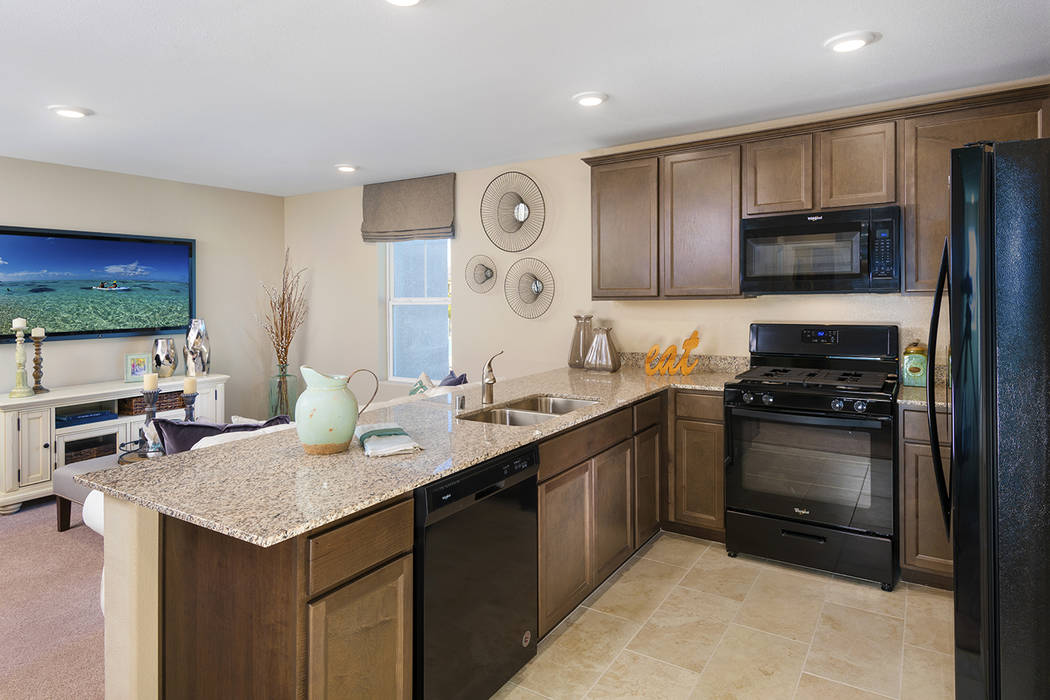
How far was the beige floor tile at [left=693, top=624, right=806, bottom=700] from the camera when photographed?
6.86 ft

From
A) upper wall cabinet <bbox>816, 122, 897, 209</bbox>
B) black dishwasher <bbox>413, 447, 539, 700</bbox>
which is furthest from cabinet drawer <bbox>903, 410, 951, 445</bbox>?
black dishwasher <bbox>413, 447, 539, 700</bbox>

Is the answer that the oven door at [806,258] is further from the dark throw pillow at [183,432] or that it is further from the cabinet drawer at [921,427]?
the dark throw pillow at [183,432]

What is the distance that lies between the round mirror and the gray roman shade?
0.58 metres

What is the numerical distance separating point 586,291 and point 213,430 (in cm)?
250

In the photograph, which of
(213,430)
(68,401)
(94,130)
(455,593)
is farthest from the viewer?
(68,401)

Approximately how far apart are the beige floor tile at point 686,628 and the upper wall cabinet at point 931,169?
1.75 metres

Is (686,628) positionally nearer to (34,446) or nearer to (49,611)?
(49,611)

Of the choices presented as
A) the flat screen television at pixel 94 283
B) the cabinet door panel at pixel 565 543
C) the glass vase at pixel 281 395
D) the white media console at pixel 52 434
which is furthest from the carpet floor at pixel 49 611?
the glass vase at pixel 281 395

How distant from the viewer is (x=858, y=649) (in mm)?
2340

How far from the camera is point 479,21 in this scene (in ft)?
7.40

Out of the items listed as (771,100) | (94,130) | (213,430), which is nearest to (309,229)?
(94,130)

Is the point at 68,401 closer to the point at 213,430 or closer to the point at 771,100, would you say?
the point at 213,430

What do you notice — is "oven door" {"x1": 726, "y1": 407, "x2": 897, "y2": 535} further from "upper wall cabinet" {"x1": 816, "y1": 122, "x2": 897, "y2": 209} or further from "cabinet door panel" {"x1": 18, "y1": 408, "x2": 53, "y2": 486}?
"cabinet door panel" {"x1": 18, "y1": 408, "x2": 53, "y2": 486}

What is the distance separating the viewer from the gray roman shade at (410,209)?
4793 millimetres
